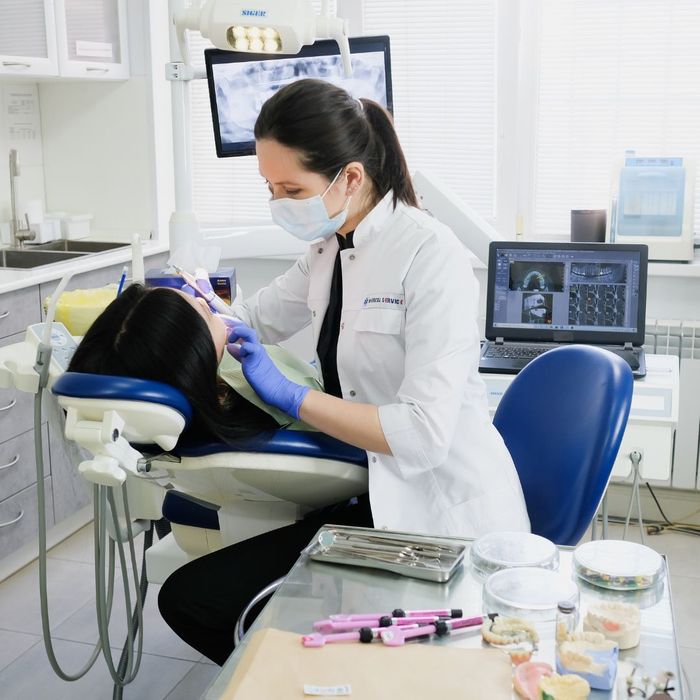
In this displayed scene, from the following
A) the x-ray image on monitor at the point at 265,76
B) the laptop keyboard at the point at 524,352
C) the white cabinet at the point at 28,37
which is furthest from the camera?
the white cabinet at the point at 28,37

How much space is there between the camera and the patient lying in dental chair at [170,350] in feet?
4.43

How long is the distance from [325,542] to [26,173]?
278 centimetres

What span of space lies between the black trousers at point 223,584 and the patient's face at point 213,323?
1.09 feet

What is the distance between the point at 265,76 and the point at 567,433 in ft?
3.90

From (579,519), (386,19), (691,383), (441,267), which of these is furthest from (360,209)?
(386,19)

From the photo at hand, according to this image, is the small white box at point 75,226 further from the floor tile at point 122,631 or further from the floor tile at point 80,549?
the floor tile at point 122,631

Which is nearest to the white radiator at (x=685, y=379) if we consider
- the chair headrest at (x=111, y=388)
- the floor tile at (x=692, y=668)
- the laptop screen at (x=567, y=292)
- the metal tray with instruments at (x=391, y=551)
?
the laptop screen at (x=567, y=292)

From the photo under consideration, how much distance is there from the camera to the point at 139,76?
11.3 ft

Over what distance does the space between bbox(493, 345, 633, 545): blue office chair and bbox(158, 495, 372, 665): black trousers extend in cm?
41

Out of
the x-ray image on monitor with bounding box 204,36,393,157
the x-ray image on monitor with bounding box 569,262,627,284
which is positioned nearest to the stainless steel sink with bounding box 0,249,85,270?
the x-ray image on monitor with bounding box 204,36,393,157

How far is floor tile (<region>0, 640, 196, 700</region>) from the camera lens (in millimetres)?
2121

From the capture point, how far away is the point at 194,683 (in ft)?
7.08

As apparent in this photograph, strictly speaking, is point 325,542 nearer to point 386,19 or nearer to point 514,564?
point 514,564

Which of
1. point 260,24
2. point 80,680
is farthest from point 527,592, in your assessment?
point 80,680
